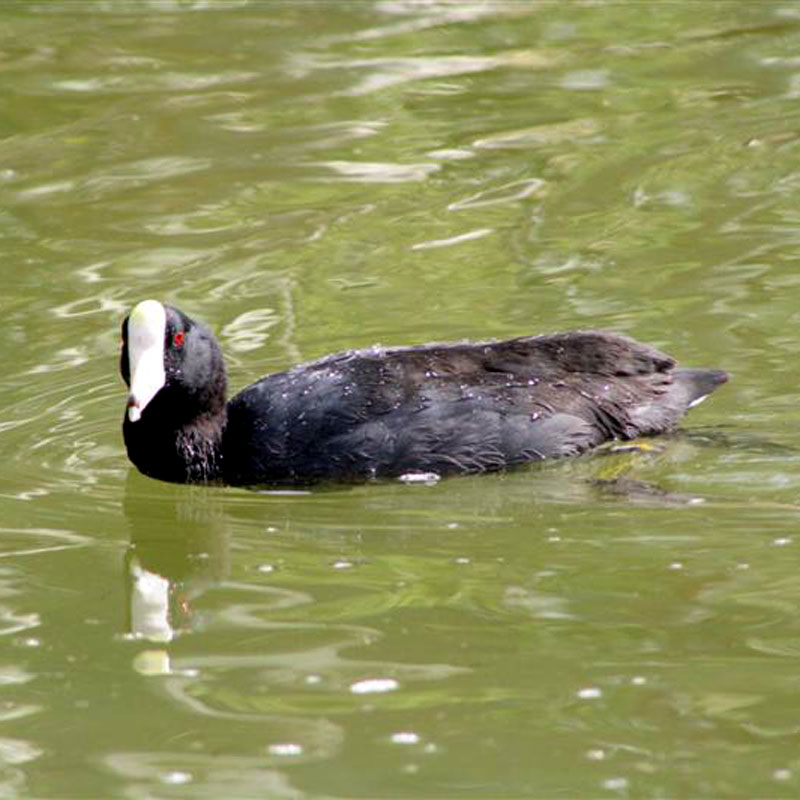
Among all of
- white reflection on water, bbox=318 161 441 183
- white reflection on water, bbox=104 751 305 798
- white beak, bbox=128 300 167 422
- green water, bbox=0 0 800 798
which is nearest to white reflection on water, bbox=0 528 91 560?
Answer: green water, bbox=0 0 800 798

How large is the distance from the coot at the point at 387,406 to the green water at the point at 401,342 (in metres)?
0.12

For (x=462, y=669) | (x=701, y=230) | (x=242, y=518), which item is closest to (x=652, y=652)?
(x=462, y=669)

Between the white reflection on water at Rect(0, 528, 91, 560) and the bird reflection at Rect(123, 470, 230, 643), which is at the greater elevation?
the white reflection on water at Rect(0, 528, 91, 560)

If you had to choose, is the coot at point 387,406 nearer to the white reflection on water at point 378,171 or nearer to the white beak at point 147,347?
the white beak at point 147,347

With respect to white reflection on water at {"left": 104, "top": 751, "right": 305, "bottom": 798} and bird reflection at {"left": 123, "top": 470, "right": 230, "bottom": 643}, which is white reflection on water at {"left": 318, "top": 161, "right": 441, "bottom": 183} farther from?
white reflection on water at {"left": 104, "top": 751, "right": 305, "bottom": 798}

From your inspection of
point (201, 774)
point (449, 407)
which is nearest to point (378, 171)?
point (449, 407)

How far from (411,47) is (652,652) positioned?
8298 mm

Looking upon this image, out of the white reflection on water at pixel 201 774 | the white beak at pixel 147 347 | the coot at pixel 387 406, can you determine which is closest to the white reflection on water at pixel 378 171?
the coot at pixel 387 406

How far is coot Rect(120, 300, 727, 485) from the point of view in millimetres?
7582

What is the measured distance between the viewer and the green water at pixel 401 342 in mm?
5359

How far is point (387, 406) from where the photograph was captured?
762cm

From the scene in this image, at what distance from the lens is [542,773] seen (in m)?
5.08

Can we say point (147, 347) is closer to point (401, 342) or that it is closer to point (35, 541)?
point (35, 541)

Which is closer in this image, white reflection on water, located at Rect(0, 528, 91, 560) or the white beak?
white reflection on water, located at Rect(0, 528, 91, 560)
